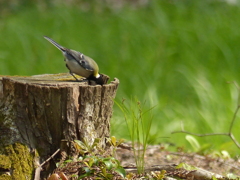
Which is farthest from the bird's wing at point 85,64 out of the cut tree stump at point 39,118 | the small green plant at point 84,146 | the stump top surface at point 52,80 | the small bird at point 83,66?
the small green plant at point 84,146

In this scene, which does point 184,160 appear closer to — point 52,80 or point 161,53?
point 52,80

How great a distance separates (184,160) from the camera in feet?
12.8

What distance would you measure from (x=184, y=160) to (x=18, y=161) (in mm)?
1705

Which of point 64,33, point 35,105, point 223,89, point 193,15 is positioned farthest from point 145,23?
point 35,105

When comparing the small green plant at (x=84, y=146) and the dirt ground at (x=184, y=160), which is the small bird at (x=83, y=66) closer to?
the small green plant at (x=84, y=146)

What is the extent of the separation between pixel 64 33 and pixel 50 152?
16.8 feet

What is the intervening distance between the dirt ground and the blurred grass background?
82 cm

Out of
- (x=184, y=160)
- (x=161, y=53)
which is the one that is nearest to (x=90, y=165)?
(x=184, y=160)

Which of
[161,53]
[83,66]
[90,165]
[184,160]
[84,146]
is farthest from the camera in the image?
[161,53]

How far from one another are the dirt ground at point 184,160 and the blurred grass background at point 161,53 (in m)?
0.82

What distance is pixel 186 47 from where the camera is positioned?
23.1 ft

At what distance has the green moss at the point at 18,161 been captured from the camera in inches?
106

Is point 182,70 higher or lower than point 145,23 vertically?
lower

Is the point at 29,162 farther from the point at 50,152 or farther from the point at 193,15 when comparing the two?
the point at 193,15
